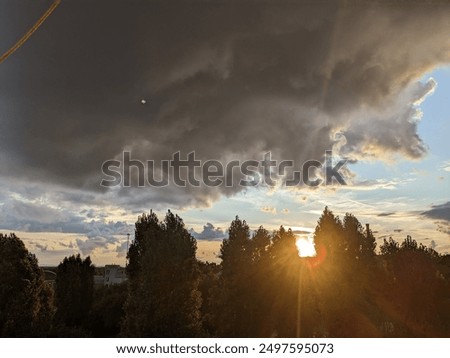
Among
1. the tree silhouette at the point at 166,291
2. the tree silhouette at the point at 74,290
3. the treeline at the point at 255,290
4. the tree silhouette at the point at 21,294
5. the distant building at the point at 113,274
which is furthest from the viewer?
the distant building at the point at 113,274

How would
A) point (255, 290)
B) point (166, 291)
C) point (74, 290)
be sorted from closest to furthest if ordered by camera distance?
1. point (166, 291)
2. point (255, 290)
3. point (74, 290)

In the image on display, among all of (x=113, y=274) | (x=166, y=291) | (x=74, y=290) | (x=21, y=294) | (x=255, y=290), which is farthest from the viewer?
(x=113, y=274)

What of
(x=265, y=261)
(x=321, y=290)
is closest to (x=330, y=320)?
(x=321, y=290)

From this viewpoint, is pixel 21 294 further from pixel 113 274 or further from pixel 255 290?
pixel 113 274

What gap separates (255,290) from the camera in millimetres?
23953

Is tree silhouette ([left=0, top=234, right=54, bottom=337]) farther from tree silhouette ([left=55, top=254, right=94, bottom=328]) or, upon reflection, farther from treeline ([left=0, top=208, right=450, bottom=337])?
tree silhouette ([left=55, top=254, right=94, bottom=328])

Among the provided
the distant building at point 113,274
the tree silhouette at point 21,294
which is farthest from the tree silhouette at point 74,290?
the distant building at point 113,274

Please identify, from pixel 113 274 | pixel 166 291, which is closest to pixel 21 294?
pixel 166 291

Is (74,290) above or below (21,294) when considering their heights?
below

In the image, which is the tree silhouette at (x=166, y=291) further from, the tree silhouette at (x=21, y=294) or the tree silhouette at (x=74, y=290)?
the tree silhouette at (x=74, y=290)

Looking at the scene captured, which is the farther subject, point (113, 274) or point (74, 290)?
point (113, 274)

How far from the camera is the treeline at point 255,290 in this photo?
19.7m
